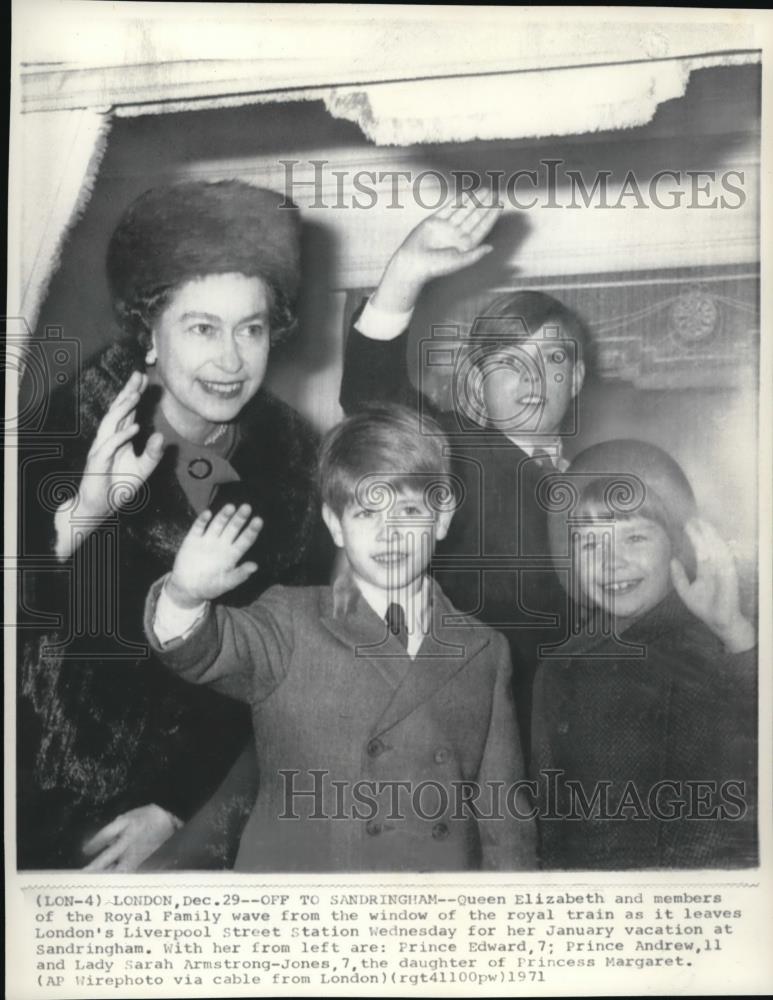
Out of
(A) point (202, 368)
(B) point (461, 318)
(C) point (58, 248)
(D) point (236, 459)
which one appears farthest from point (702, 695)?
(C) point (58, 248)

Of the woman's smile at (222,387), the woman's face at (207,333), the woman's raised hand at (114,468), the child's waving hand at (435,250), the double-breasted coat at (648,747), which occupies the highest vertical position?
the child's waving hand at (435,250)

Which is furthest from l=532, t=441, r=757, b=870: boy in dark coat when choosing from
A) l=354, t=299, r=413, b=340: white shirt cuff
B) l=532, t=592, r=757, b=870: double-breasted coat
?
l=354, t=299, r=413, b=340: white shirt cuff

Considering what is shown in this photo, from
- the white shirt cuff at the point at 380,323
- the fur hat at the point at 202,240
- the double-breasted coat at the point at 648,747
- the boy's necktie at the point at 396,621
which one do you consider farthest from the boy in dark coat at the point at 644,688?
the fur hat at the point at 202,240

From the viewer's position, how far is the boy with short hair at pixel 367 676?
75.0 inches

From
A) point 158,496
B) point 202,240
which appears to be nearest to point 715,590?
point 158,496

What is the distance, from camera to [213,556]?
191 centimetres

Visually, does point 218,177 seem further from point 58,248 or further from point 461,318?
point 461,318

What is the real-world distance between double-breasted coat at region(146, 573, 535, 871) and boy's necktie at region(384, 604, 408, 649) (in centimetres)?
2

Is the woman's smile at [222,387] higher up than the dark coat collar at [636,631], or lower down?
higher up

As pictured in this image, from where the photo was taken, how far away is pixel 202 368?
1.93m

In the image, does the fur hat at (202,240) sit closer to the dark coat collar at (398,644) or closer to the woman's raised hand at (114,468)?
the woman's raised hand at (114,468)

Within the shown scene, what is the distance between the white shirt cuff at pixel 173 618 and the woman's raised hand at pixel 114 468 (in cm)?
19

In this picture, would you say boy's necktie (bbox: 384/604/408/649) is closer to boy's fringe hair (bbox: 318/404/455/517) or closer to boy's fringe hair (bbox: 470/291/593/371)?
boy's fringe hair (bbox: 318/404/455/517)

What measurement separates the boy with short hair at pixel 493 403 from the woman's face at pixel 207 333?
189 mm
